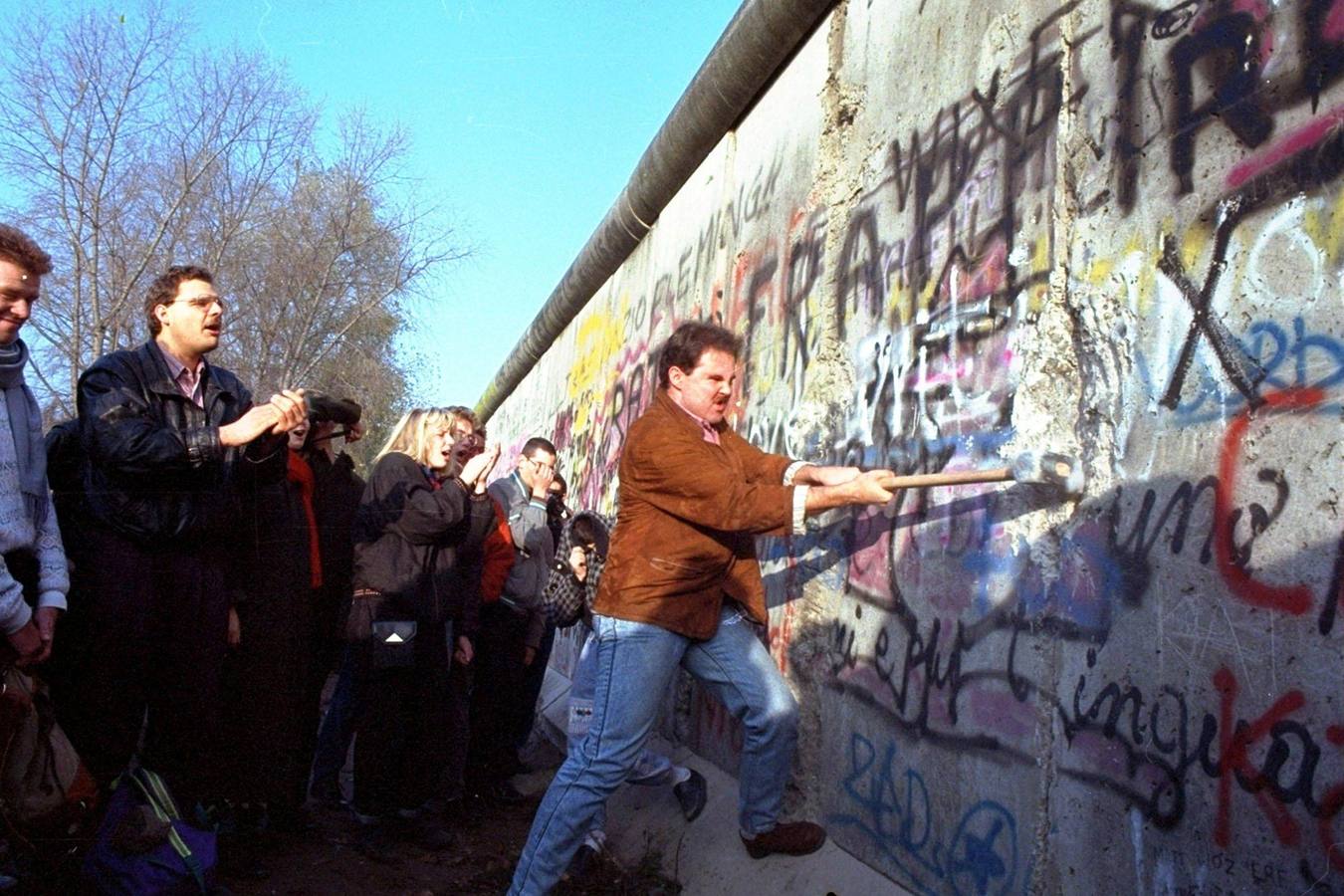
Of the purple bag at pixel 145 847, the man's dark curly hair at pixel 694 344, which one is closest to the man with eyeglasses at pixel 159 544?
the purple bag at pixel 145 847

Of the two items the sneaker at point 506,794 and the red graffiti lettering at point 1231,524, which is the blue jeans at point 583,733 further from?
the red graffiti lettering at point 1231,524

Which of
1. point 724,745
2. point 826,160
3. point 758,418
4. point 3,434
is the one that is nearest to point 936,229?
point 826,160

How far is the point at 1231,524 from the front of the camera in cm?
228

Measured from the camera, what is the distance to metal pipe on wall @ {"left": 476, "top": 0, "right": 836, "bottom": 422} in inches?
211

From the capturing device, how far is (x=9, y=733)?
3.04 metres

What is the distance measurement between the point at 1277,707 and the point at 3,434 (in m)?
3.40

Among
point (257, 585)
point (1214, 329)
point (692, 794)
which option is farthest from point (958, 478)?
point (257, 585)

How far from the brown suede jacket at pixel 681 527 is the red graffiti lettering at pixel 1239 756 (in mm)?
1432

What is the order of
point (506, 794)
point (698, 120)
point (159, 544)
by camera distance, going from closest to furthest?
1. point (159, 544)
2. point (506, 794)
3. point (698, 120)

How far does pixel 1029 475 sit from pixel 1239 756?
2.99ft

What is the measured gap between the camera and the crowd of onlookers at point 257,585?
140 inches

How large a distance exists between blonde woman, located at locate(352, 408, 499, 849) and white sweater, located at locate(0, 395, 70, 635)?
57.6 inches

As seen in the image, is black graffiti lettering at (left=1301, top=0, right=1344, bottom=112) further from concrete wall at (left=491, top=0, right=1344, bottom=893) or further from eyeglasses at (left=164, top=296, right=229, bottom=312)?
eyeglasses at (left=164, top=296, right=229, bottom=312)

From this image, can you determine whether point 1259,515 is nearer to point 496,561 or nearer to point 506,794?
point 496,561
